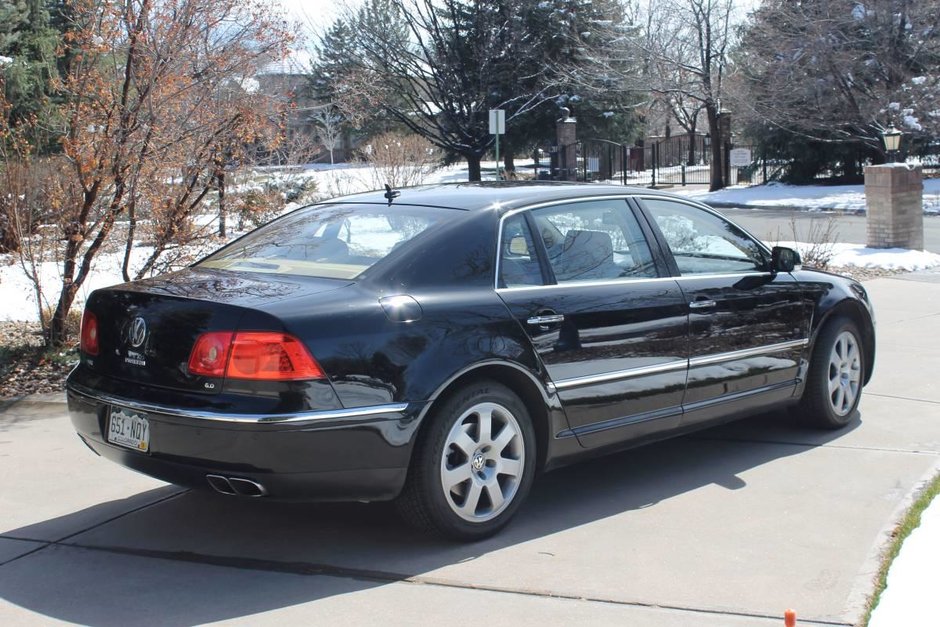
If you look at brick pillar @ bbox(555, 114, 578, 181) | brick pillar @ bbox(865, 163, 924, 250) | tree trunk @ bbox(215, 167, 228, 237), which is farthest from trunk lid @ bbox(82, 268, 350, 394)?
brick pillar @ bbox(555, 114, 578, 181)

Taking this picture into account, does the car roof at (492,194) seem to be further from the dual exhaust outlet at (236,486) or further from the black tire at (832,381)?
the dual exhaust outlet at (236,486)

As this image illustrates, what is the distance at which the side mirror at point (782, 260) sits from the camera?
621 centimetres

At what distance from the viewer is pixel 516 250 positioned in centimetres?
504

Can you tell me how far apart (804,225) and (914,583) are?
2058cm

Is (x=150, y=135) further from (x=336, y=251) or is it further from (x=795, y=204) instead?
(x=795, y=204)

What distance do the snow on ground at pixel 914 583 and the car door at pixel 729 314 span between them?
52.5 inches

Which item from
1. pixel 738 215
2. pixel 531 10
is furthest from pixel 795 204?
pixel 531 10

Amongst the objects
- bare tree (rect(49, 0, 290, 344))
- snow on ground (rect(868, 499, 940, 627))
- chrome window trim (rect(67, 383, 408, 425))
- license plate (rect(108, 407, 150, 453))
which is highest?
bare tree (rect(49, 0, 290, 344))

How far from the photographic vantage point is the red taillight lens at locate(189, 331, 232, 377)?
13.8ft

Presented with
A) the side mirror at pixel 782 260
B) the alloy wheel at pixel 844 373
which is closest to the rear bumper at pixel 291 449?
the side mirror at pixel 782 260

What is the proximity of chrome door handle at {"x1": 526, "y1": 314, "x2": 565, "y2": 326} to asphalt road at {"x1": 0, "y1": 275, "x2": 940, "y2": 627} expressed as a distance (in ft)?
3.17

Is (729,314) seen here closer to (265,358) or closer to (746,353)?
(746,353)

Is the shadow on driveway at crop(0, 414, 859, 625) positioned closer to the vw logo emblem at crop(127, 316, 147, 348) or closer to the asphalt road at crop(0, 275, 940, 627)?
the asphalt road at crop(0, 275, 940, 627)

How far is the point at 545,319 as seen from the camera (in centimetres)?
490
